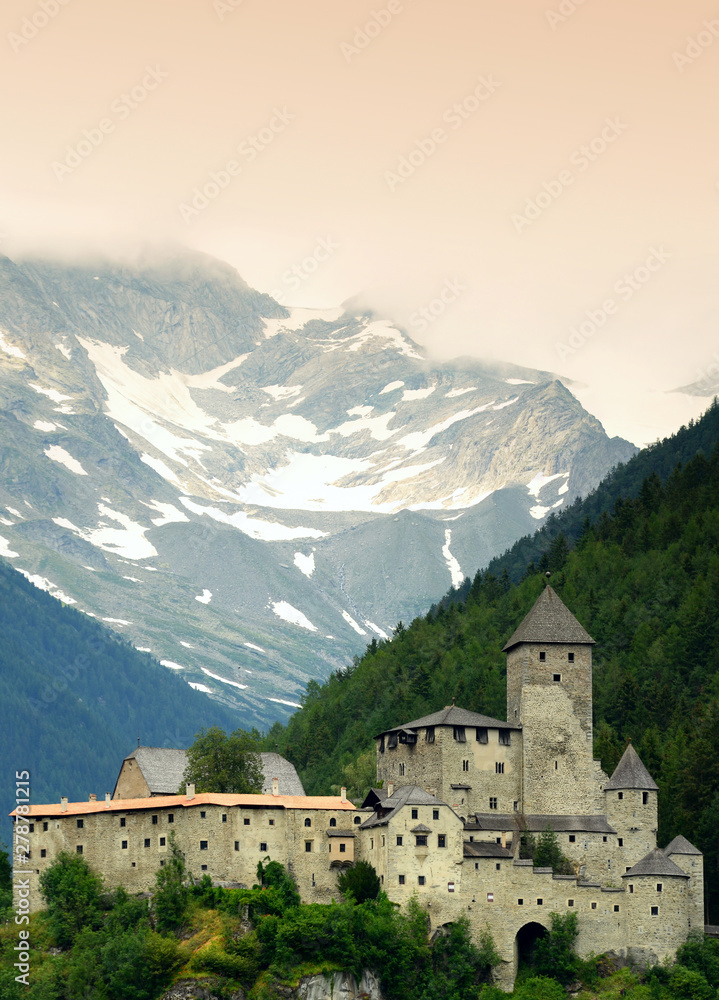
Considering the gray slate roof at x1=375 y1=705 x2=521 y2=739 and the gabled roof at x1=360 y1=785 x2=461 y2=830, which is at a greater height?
the gray slate roof at x1=375 y1=705 x2=521 y2=739

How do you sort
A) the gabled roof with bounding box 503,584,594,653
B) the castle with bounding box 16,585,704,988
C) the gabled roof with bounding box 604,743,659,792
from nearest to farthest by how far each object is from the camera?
the castle with bounding box 16,585,704,988 → the gabled roof with bounding box 604,743,659,792 → the gabled roof with bounding box 503,584,594,653

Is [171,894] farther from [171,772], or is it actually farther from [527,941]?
[527,941]

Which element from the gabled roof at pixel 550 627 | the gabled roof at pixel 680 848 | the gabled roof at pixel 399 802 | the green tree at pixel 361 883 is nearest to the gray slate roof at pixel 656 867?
the gabled roof at pixel 680 848

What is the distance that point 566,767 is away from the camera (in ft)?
338

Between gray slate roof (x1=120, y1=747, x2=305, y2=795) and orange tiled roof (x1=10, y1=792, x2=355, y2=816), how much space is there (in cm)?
866

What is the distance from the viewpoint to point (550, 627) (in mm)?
106875

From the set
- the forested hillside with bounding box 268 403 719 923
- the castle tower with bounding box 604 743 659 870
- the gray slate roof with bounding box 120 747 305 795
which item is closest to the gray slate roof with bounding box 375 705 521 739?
the castle tower with bounding box 604 743 659 870

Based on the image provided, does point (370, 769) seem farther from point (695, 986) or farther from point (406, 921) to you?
point (695, 986)

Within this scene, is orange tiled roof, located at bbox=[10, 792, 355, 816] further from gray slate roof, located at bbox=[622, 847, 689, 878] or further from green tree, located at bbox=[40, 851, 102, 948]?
gray slate roof, located at bbox=[622, 847, 689, 878]

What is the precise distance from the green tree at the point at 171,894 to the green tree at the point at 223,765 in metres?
11.8

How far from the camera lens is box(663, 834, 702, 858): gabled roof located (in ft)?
309

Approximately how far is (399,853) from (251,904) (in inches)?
375

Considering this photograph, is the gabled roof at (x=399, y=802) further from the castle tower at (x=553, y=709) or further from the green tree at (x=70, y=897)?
the green tree at (x=70, y=897)

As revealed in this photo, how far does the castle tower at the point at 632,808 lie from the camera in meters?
98.3
